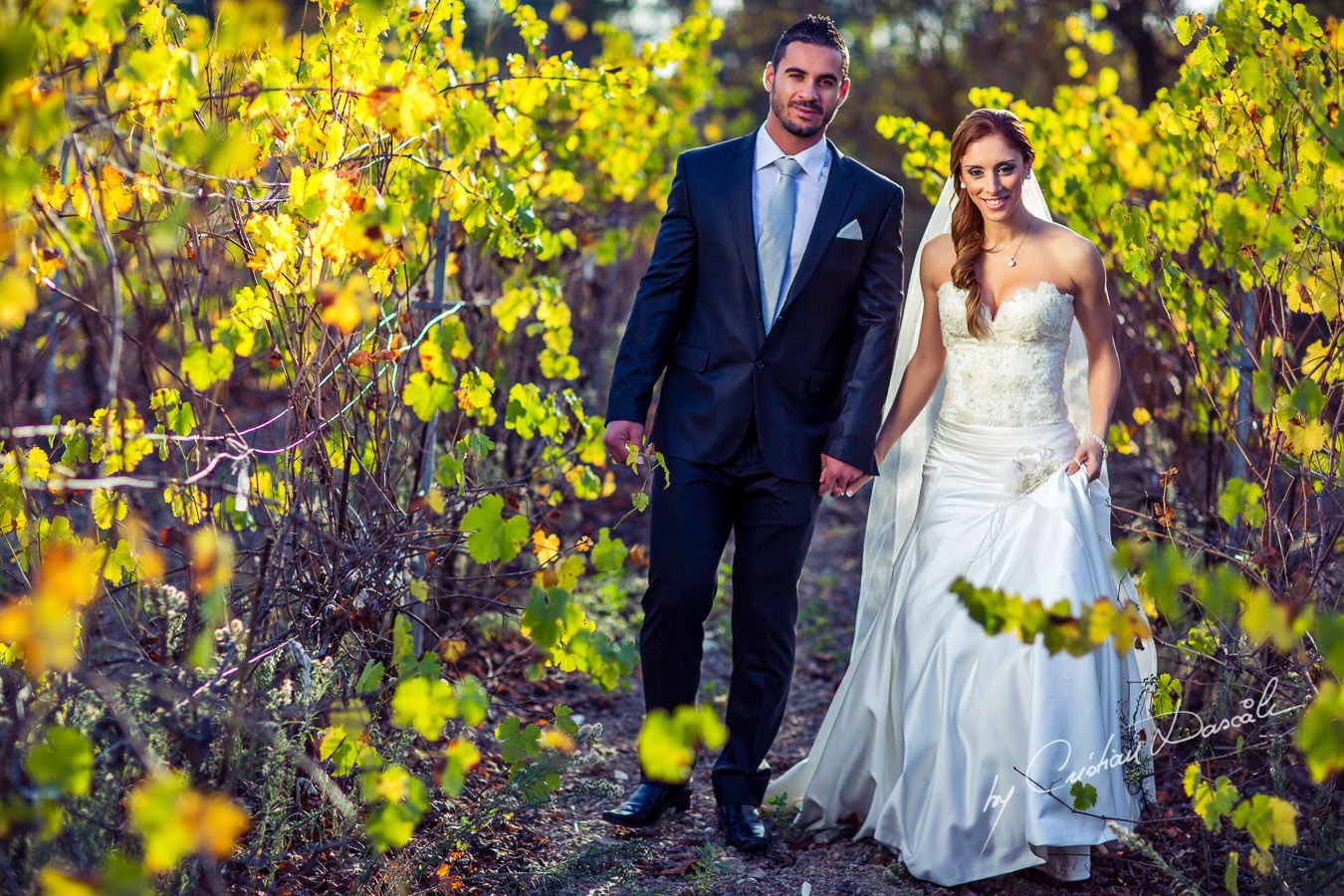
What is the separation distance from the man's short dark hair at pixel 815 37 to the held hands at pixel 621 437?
1151mm

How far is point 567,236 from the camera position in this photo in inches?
165

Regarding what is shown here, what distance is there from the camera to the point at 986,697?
9.88ft

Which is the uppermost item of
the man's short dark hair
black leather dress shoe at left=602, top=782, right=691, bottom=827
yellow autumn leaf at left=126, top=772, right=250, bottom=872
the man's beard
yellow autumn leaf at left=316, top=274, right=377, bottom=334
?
the man's short dark hair

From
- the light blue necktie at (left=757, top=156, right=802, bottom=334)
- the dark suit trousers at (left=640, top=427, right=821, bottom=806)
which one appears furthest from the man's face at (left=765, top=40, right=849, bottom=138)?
the dark suit trousers at (left=640, top=427, right=821, bottom=806)

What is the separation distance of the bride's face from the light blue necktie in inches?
22.4

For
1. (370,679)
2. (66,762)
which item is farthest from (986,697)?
(66,762)

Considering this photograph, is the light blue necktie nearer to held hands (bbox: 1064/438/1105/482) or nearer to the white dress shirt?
the white dress shirt

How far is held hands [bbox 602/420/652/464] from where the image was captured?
10.5 ft

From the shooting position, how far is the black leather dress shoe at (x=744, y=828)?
3.22m

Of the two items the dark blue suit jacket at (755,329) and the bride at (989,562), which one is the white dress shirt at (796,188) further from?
the bride at (989,562)

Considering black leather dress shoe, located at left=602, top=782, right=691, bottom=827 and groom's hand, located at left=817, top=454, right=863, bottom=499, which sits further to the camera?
black leather dress shoe, located at left=602, top=782, right=691, bottom=827

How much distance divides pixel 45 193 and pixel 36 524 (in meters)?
0.74

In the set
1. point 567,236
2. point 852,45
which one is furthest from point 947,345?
point 852,45

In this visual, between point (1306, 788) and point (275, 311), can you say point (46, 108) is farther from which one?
point (1306, 788)
